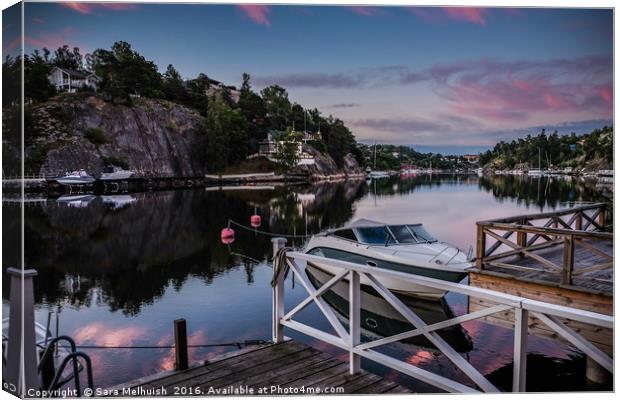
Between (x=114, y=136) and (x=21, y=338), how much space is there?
1324 centimetres

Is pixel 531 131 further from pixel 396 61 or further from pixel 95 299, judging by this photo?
pixel 95 299

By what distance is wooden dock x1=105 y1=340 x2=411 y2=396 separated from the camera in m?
4.66

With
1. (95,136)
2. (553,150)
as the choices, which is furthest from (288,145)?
(553,150)

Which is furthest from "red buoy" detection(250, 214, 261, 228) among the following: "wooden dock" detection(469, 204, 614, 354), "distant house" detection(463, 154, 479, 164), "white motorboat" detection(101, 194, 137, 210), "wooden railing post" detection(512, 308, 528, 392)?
"wooden railing post" detection(512, 308, 528, 392)

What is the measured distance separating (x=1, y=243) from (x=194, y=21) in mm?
3143

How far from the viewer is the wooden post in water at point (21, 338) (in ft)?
14.7

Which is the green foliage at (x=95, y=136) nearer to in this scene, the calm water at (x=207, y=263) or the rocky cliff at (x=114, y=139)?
the rocky cliff at (x=114, y=139)

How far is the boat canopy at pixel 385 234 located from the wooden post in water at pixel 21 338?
7.59m

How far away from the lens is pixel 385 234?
1146cm

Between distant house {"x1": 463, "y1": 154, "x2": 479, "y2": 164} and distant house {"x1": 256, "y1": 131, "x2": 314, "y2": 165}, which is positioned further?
distant house {"x1": 256, "y1": 131, "x2": 314, "y2": 165}

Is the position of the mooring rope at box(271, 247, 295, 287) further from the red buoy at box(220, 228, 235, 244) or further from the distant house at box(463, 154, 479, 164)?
the red buoy at box(220, 228, 235, 244)

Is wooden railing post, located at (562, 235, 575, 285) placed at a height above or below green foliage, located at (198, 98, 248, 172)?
below

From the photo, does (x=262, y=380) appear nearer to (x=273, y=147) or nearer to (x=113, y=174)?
(x=273, y=147)

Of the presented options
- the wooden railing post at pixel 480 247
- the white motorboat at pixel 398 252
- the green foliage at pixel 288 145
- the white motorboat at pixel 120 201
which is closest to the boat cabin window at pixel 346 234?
the white motorboat at pixel 398 252
